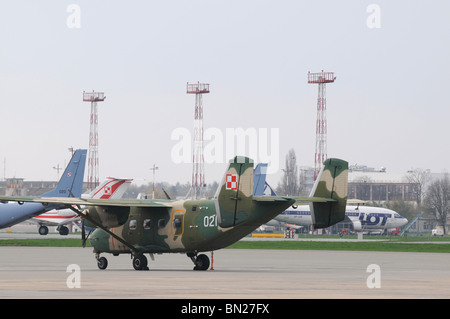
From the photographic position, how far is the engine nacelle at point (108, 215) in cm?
3972

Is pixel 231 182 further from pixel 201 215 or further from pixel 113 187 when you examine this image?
pixel 113 187

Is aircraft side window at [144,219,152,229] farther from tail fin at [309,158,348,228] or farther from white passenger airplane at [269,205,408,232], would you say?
white passenger airplane at [269,205,408,232]

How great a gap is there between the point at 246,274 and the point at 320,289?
8.89 meters

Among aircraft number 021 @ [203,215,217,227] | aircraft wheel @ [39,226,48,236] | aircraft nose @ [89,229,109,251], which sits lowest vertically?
aircraft wheel @ [39,226,48,236]

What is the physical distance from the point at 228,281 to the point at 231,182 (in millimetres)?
4728

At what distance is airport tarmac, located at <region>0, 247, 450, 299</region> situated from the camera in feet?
82.5

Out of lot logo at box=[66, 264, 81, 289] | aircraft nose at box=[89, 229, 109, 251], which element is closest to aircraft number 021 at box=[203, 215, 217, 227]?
aircraft nose at box=[89, 229, 109, 251]

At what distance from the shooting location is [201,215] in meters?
37.5

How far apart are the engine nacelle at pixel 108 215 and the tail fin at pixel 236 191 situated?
21.7 ft

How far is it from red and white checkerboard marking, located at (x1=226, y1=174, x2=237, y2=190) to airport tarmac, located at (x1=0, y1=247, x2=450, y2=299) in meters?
3.40

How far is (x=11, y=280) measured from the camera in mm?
30141

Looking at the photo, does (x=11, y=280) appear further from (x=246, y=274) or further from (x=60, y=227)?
(x=60, y=227)
